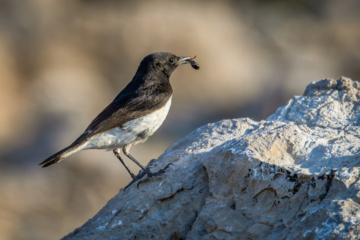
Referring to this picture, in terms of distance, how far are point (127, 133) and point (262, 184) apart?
2757 millimetres

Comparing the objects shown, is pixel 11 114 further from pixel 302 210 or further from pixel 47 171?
pixel 302 210

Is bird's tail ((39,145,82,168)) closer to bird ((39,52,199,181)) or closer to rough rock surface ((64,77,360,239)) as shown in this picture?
bird ((39,52,199,181))

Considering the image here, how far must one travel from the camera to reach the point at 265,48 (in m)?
20.5

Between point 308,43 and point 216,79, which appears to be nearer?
point 216,79

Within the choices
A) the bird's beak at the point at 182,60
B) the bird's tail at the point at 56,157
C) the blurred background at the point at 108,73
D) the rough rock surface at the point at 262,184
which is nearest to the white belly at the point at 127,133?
the bird's tail at the point at 56,157

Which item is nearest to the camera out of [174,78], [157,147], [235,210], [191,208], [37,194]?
[235,210]

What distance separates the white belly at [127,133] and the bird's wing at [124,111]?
6cm

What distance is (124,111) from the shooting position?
298 inches

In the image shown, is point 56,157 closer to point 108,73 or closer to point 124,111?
point 124,111

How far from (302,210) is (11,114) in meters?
12.8

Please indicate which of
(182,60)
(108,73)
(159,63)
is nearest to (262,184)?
(159,63)

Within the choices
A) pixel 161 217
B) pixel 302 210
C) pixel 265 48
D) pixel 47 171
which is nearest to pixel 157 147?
pixel 47 171

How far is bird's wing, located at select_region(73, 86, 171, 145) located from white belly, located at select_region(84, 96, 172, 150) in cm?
6

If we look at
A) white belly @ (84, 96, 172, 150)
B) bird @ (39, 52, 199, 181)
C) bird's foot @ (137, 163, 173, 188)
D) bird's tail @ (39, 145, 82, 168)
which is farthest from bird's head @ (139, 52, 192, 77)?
bird's foot @ (137, 163, 173, 188)
